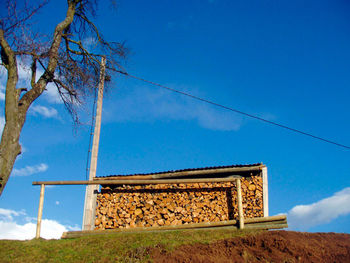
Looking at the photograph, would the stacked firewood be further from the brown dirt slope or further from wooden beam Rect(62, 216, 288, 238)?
the brown dirt slope

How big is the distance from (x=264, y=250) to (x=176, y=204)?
12.6ft

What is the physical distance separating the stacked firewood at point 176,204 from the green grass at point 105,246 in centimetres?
153

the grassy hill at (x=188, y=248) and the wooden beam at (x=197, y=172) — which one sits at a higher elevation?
the wooden beam at (x=197, y=172)

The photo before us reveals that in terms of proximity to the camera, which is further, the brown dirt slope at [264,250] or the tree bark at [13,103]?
the tree bark at [13,103]

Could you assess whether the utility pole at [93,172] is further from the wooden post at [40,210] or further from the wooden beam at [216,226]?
the wooden post at [40,210]

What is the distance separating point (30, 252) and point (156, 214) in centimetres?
403

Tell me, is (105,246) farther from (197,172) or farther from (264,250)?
(197,172)

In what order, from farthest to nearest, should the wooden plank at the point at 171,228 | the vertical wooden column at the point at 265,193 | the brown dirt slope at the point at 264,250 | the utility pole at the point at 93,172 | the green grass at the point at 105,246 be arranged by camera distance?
the vertical wooden column at the point at 265,193 → the utility pole at the point at 93,172 → the wooden plank at the point at 171,228 → the green grass at the point at 105,246 → the brown dirt slope at the point at 264,250

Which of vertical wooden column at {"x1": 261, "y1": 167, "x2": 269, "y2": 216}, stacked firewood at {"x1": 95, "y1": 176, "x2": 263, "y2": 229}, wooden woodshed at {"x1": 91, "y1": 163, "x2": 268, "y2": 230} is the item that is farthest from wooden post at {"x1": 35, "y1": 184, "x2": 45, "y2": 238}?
vertical wooden column at {"x1": 261, "y1": 167, "x2": 269, "y2": 216}

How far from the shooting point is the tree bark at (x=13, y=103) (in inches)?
302

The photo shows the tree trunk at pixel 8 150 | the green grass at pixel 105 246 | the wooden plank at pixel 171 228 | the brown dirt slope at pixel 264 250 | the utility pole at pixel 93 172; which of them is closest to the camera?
the brown dirt slope at pixel 264 250

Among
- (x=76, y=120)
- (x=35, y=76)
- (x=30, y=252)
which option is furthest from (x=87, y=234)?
(x=35, y=76)

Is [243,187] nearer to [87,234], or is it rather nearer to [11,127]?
[87,234]

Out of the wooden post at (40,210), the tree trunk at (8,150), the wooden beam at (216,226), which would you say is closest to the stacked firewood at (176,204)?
the wooden beam at (216,226)
